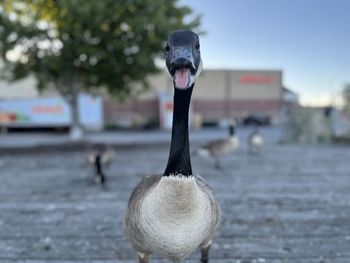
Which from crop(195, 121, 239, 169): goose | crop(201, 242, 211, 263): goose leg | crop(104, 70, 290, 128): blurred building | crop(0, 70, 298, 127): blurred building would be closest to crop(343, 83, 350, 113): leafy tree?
crop(0, 70, 298, 127): blurred building

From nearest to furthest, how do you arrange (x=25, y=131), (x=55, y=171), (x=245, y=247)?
1. (x=245, y=247)
2. (x=55, y=171)
3. (x=25, y=131)

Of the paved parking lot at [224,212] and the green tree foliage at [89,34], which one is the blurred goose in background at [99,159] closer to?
the paved parking lot at [224,212]

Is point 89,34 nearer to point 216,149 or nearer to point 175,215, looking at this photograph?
point 216,149

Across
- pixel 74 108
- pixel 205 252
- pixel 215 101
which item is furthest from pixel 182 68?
pixel 215 101

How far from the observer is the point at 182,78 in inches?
86.4

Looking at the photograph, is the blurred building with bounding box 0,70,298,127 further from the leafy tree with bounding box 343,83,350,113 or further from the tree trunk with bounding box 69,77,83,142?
the tree trunk with bounding box 69,77,83,142

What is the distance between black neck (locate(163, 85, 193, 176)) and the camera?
236 centimetres

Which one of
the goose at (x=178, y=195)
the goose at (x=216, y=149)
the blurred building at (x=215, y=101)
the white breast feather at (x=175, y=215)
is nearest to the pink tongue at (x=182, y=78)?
the goose at (x=178, y=195)

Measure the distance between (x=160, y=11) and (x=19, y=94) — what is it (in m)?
28.0

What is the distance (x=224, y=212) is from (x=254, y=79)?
37.4 meters

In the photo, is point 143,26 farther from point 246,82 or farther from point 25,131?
point 246,82

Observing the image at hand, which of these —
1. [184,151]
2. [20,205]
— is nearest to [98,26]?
[20,205]

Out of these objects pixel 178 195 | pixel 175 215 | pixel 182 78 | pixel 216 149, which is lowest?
pixel 216 149

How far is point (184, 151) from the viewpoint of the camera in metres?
2.43
